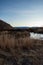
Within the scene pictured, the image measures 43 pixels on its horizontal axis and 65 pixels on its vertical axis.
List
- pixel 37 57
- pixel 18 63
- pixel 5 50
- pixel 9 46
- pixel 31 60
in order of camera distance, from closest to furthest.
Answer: pixel 18 63 → pixel 31 60 → pixel 37 57 → pixel 5 50 → pixel 9 46

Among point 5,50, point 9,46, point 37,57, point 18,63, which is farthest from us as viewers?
point 9,46

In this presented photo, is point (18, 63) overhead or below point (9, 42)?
below

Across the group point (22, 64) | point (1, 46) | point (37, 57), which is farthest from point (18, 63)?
point (1, 46)

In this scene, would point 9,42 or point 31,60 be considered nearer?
point 31,60

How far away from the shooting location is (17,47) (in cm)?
766

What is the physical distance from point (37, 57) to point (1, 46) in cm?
172

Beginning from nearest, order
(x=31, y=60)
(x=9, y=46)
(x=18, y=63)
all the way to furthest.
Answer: (x=18, y=63) < (x=31, y=60) < (x=9, y=46)

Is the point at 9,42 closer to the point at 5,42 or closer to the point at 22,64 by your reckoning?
the point at 5,42

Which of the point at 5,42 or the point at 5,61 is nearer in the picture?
the point at 5,61

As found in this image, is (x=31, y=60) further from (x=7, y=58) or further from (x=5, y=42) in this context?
(x=5, y=42)

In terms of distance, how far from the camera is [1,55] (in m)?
6.24

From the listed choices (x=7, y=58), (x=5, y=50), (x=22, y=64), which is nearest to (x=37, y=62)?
(x=22, y=64)

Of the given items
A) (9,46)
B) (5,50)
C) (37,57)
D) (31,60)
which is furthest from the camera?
(9,46)

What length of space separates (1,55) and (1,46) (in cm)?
106
